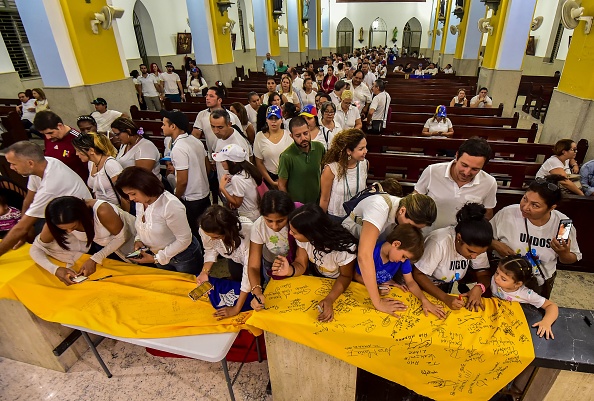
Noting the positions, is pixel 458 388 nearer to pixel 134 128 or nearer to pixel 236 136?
pixel 236 136

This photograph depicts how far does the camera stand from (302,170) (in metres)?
2.92

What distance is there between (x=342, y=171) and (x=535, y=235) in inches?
53.8

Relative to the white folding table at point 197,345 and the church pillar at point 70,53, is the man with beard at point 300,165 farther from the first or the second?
the church pillar at point 70,53

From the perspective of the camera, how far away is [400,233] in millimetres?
1810

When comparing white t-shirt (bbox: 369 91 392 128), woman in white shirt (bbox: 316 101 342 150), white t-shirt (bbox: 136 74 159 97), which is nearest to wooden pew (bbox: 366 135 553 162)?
white t-shirt (bbox: 369 91 392 128)

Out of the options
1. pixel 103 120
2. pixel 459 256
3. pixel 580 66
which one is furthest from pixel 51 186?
pixel 580 66

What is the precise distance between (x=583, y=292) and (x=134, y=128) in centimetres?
487

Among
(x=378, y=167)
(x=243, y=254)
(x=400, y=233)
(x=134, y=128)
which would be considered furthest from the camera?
(x=378, y=167)

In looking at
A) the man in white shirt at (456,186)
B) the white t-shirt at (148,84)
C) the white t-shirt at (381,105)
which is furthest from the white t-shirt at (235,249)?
the white t-shirt at (148,84)

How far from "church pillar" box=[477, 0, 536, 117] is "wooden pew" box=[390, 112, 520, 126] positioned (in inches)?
115

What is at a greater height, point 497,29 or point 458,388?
point 497,29

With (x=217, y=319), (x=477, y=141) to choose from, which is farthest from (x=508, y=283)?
(x=217, y=319)

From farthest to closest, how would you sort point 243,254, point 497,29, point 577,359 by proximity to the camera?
point 497,29 → point 243,254 → point 577,359

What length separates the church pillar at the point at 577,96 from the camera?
4.47m
